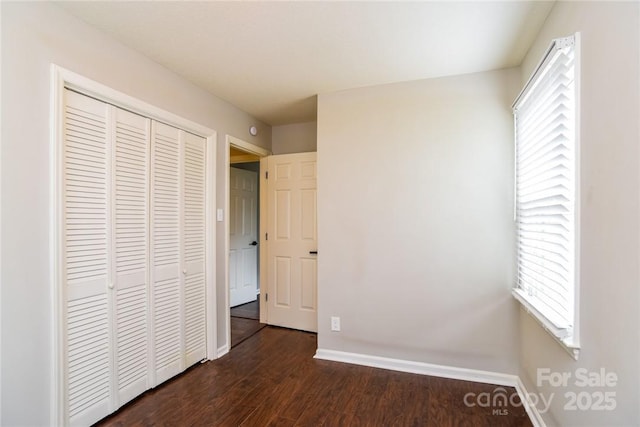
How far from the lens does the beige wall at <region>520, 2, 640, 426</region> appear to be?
0.99 meters

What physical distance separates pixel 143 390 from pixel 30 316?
3.31 feet

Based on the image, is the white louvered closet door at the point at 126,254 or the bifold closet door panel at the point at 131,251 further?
the bifold closet door panel at the point at 131,251

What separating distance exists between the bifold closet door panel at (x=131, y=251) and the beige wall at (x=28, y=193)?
397 millimetres

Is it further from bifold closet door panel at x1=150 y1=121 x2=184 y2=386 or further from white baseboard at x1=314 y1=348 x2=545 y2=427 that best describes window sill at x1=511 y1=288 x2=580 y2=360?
bifold closet door panel at x1=150 y1=121 x2=184 y2=386

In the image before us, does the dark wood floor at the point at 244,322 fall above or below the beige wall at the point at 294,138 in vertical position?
below

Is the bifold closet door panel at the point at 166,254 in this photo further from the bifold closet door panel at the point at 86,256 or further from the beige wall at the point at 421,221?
the beige wall at the point at 421,221

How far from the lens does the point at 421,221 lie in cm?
250

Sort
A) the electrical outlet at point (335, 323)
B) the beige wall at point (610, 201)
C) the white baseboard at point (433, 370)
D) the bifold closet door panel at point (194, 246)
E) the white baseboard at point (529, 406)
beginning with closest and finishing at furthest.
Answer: the beige wall at point (610, 201)
the white baseboard at point (529, 406)
the white baseboard at point (433, 370)
the bifold closet door panel at point (194, 246)
the electrical outlet at point (335, 323)

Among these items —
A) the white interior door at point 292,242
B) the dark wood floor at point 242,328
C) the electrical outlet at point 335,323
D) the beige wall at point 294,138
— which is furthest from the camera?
the beige wall at point 294,138

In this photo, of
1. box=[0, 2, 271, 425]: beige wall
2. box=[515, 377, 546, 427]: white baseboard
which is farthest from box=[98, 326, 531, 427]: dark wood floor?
box=[0, 2, 271, 425]: beige wall

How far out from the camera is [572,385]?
1393mm

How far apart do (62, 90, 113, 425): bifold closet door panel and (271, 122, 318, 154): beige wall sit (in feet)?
6.86

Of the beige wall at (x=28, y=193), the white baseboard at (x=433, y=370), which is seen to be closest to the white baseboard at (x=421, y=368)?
the white baseboard at (x=433, y=370)

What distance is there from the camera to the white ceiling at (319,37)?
1.65 m
